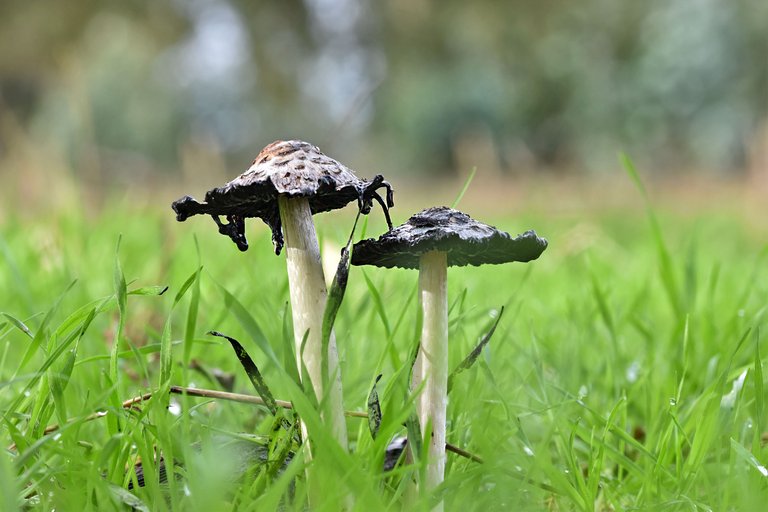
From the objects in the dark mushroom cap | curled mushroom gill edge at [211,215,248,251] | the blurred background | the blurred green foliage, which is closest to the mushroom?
the dark mushroom cap

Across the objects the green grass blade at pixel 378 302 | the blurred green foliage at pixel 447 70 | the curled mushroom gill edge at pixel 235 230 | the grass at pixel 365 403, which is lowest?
the grass at pixel 365 403

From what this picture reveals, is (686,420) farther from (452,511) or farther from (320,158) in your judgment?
(320,158)

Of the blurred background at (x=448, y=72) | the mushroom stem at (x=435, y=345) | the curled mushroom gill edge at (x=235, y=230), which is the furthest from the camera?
the blurred background at (x=448, y=72)

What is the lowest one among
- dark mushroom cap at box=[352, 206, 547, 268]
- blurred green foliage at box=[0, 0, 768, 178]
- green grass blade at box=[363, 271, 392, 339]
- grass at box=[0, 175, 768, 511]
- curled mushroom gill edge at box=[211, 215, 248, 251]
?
grass at box=[0, 175, 768, 511]

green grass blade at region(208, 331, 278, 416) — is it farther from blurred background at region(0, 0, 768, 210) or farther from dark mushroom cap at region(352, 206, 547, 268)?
blurred background at region(0, 0, 768, 210)

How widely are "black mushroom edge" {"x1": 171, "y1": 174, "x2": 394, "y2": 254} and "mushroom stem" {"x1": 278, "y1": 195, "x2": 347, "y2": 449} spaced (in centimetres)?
4

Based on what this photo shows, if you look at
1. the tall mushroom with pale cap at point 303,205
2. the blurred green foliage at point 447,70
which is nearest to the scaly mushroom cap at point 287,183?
the tall mushroom with pale cap at point 303,205

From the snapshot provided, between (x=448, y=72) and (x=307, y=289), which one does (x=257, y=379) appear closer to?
(x=307, y=289)

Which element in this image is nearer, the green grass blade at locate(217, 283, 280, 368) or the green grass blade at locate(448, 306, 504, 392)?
the green grass blade at locate(217, 283, 280, 368)

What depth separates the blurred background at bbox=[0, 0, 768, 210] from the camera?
656 inches

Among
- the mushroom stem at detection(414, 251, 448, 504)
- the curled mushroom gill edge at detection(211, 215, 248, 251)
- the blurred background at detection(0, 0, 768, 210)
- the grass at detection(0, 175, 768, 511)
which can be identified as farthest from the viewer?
the blurred background at detection(0, 0, 768, 210)

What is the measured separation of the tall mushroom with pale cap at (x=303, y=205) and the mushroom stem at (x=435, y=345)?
4.8 inches

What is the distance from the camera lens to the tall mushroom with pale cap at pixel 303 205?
3.25 ft

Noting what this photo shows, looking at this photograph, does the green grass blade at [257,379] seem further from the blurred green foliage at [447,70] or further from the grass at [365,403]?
the blurred green foliage at [447,70]
